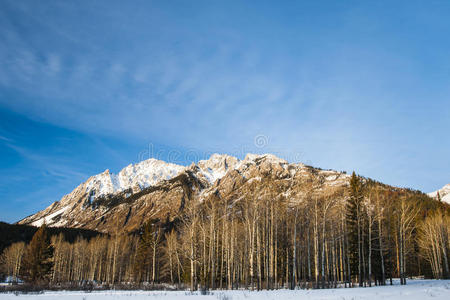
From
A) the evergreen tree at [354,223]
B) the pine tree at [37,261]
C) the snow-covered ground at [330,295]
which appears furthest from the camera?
the pine tree at [37,261]

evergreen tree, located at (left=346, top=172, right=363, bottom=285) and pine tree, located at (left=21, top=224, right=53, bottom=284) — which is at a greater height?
evergreen tree, located at (left=346, top=172, right=363, bottom=285)

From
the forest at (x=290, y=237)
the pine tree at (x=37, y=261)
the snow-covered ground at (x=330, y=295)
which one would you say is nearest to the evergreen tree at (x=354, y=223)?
the forest at (x=290, y=237)

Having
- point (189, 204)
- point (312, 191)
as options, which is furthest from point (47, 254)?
point (312, 191)

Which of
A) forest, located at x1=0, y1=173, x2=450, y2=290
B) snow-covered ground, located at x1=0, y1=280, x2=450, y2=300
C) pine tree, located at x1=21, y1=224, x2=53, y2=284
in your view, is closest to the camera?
snow-covered ground, located at x1=0, y1=280, x2=450, y2=300

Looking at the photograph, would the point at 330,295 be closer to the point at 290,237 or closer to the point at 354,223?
the point at 354,223

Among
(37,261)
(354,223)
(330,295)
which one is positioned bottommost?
(37,261)

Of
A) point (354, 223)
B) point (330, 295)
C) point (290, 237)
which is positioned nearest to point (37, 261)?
point (290, 237)

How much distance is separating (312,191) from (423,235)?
35.2 metres

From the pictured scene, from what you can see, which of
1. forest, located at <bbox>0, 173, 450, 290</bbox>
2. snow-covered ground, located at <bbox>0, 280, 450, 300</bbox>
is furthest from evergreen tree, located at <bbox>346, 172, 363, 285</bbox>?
snow-covered ground, located at <bbox>0, 280, 450, 300</bbox>

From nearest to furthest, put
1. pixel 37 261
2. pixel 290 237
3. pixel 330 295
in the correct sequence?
pixel 330 295 → pixel 290 237 → pixel 37 261

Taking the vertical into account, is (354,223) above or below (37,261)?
above

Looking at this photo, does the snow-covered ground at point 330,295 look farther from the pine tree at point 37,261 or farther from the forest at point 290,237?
the pine tree at point 37,261

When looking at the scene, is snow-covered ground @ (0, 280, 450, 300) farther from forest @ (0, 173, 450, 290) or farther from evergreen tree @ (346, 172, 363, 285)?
evergreen tree @ (346, 172, 363, 285)

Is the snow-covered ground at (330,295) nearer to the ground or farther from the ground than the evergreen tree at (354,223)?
nearer to the ground
